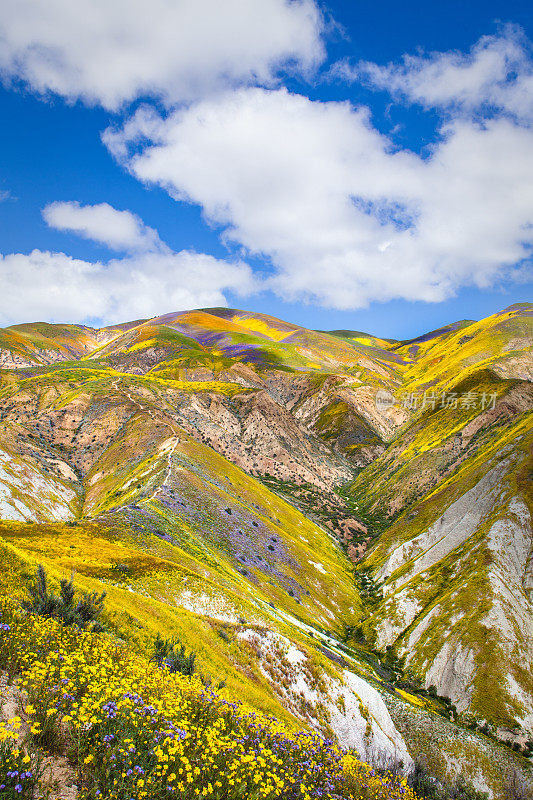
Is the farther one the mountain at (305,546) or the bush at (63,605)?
the mountain at (305,546)

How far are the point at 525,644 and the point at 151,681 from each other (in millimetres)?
51723

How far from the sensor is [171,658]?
1452 centimetres

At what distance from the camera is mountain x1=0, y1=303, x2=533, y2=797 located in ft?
82.0

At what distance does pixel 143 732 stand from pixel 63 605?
20.8 feet

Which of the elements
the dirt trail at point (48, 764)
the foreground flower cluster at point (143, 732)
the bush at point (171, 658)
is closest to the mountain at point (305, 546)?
the bush at point (171, 658)

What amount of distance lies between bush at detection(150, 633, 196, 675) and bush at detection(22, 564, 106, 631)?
105 inches

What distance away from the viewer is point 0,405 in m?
102

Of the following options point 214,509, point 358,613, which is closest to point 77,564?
point 214,509

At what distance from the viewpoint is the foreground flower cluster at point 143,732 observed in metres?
7.23

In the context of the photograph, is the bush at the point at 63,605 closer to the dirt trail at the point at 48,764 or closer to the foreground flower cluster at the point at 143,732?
the foreground flower cluster at the point at 143,732

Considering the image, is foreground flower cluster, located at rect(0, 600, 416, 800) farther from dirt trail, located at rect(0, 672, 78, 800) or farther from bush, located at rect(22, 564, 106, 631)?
bush, located at rect(22, 564, 106, 631)

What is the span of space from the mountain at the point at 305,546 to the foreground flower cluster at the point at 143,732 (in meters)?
4.81

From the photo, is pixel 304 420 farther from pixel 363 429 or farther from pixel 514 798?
pixel 514 798

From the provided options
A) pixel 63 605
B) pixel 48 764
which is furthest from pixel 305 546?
pixel 48 764
